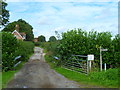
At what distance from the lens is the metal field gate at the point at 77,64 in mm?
12070

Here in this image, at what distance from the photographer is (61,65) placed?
15461 mm

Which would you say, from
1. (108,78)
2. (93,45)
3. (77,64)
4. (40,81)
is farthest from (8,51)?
(108,78)

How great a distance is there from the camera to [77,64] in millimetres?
13359

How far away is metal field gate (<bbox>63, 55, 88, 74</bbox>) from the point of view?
12.1 m

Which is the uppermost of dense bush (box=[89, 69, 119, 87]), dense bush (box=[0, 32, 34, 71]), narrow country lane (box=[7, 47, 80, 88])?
dense bush (box=[0, 32, 34, 71])

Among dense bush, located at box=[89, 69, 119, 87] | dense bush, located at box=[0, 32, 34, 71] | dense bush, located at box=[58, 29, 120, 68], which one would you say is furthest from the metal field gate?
dense bush, located at box=[0, 32, 34, 71]

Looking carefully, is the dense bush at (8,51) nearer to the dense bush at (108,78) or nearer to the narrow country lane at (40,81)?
the narrow country lane at (40,81)

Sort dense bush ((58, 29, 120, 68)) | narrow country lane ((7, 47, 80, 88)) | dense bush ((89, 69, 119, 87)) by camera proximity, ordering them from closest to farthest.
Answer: narrow country lane ((7, 47, 80, 88)) < dense bush ((89, 69, 119, 87)) < dense bush ((58, 29, 120, 68))

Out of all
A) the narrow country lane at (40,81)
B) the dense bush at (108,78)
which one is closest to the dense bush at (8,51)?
the narrow country lane at (40,81)

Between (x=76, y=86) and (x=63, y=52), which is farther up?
(x=63, y=52)

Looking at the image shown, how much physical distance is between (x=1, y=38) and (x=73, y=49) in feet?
17.2

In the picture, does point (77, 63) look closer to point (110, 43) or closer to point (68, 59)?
point (68, 59)

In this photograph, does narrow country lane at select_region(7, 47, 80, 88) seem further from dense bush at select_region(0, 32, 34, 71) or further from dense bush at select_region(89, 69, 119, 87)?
dense bush at select_region(0, 32, 34, 71)

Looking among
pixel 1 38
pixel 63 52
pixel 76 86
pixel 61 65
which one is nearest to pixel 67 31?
pixel 63 52
